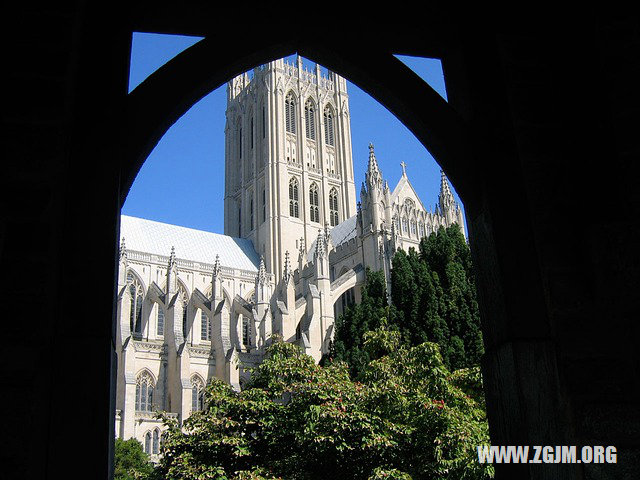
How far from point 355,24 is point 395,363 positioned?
36.3 feet

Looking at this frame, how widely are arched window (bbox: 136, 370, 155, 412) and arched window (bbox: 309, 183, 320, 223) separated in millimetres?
22146

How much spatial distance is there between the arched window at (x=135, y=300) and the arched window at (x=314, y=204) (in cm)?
1678

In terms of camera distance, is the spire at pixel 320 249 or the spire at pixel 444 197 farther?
the spire at pixel 444 197

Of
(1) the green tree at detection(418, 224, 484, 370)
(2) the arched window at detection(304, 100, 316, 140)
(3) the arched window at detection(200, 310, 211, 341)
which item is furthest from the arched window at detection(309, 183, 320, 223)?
(1) the green tree at detection(418, 224, 484, 370)

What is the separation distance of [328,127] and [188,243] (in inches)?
681

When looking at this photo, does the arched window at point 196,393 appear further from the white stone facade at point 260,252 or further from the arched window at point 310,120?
the arched window at point 310,120

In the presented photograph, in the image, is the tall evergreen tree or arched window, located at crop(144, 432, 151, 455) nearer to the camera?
the tall evergreen tree

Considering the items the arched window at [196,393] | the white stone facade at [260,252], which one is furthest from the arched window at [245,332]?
the arched window at [196,393]

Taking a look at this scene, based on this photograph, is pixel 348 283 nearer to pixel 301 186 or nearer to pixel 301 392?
pixel 301 186

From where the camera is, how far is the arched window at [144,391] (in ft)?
127

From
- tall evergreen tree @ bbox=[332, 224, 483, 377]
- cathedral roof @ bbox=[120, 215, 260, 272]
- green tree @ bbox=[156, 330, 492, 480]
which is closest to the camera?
green tree @ bbox=[156, 330, 492, 480]

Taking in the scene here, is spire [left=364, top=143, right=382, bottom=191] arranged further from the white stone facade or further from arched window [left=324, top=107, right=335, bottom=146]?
arched window [left=324, top=107, right=335, bottom=146]

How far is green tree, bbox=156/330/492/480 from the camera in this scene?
425 inches

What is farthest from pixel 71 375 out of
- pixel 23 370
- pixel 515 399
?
pixel 515 399
